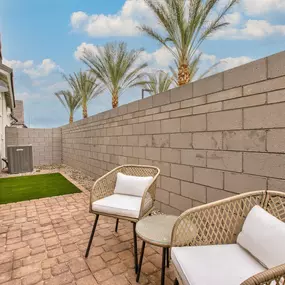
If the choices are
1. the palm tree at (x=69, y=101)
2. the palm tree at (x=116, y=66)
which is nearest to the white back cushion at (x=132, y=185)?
the palm tree at (x=116, y=66)

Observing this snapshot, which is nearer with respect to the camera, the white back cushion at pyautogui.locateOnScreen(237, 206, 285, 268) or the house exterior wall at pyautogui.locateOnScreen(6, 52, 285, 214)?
the white back cushion at pyautogui.locateOnScreen(237, 206, 285, 268)

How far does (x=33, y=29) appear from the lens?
9.76 m

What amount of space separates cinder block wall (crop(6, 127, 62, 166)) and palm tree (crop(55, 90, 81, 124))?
1290 millimetres

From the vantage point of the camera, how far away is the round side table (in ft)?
5.07

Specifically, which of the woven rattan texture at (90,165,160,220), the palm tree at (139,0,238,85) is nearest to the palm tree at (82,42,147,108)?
the palm tree at (139,0,238,85)

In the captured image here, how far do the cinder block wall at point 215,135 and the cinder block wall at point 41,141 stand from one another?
284 inches

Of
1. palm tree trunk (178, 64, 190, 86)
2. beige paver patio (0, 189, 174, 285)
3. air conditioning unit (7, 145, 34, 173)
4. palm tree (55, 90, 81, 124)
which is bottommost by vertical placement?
beige paver patio (0, 189, 174, 285)

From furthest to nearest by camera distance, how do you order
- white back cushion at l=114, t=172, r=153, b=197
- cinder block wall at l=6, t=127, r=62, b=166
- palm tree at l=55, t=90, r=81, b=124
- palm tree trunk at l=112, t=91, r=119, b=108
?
1. palm tree at l=55, t=90, r=81, b=124
2. cinder block wall at l=6, t=127, r=62, b=166
3. palm tree trunk at l=112, t=91, r=119, b=108
4. white back cushion at l=114, t=172, r=153, b=197

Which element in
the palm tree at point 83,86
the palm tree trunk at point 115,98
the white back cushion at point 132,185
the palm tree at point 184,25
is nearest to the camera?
the white back cushion at point 132,185

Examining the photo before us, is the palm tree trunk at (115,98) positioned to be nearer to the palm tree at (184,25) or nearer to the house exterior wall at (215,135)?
the palm tree at (184,25)

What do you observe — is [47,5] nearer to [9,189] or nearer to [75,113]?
[9,189]

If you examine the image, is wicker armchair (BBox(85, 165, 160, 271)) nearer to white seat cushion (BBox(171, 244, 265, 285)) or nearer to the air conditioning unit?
white seat cushion (BBox(171, 244, 265, 285))

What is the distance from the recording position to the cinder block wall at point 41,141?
9.38 m

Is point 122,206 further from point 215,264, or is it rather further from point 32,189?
point 32,189
